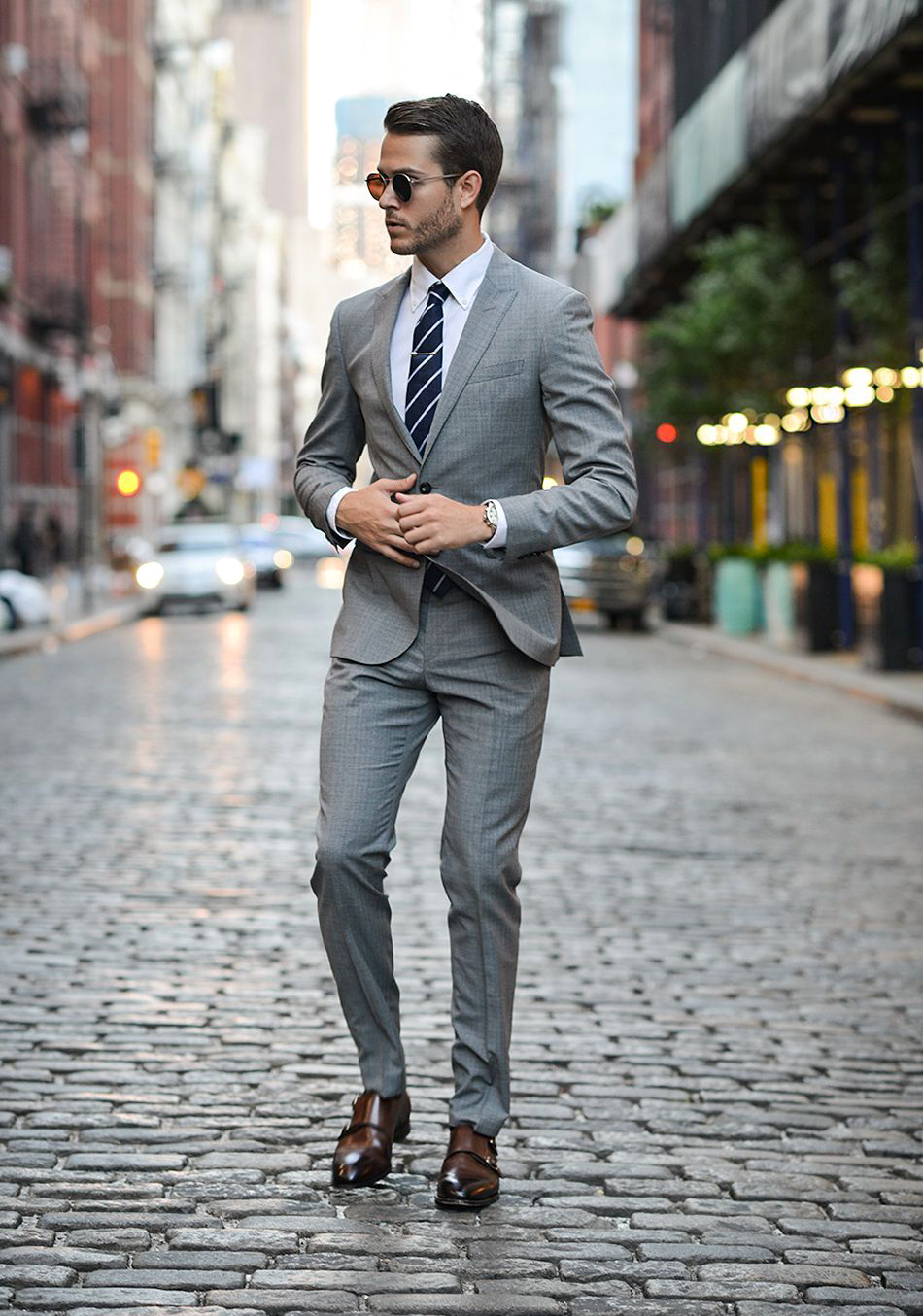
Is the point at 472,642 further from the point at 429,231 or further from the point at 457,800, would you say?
the point at 429,231

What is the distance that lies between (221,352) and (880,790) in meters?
105

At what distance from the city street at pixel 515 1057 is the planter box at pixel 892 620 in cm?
803

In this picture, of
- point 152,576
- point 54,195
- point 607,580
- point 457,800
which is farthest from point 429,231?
point 54,195

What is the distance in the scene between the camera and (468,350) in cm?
455

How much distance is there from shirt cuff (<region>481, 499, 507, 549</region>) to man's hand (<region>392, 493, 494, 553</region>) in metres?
0.03

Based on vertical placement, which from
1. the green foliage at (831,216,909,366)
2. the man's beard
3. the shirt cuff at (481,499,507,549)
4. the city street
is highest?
the green foliage at (831,216,909,366)

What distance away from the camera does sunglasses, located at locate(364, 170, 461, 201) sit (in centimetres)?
450

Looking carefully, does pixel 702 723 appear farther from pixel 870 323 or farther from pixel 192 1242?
pixel 192 1242

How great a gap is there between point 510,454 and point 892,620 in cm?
1748

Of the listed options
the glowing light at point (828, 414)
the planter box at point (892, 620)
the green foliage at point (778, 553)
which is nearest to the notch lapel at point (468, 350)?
the planter box at point (892, 620)

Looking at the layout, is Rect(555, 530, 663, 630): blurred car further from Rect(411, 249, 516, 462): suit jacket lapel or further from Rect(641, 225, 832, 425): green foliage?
Rect(411, 249, 516, 462): suit jacket lapel

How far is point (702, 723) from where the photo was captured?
57.7ft

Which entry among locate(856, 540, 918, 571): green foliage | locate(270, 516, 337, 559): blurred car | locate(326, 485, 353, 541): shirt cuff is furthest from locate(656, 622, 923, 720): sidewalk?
locate(270, 516, 337, 559): blurred car

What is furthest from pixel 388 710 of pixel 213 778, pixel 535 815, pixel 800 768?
pixel 800 768
